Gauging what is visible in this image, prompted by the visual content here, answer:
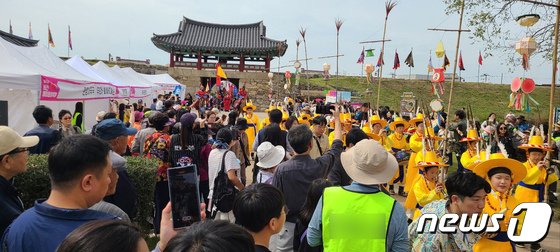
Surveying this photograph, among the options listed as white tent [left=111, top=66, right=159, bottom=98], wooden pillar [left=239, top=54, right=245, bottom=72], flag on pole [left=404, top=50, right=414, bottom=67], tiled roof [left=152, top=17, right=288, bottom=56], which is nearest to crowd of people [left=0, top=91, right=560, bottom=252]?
white tent [left=111, top=66, right=159, bottom=98]

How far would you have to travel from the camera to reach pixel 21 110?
859 centimetres

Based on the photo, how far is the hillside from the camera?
32.2m

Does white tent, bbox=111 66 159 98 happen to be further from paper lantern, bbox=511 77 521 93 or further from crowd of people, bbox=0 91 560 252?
paper lantern, bbox=511 77 521 93

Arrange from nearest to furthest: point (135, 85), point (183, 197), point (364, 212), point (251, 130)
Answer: point (183, 197)
point (364, 212)
point (251, 130)
point (135, 85)

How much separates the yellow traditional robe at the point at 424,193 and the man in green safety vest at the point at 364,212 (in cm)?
191

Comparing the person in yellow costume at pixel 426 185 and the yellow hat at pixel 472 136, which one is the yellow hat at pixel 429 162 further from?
the yellow hat at pixel 472 136

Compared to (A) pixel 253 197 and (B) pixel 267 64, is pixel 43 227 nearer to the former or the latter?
(A) pixel 253 197

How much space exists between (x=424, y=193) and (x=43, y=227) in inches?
146

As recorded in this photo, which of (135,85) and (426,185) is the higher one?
(135,85)

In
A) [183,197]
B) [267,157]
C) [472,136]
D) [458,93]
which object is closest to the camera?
[183,197]

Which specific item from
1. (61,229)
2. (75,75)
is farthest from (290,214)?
(75,75)

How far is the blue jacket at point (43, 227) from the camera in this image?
64.9 inches

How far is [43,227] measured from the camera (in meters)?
1.66

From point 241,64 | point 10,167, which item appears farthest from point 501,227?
point 241,64
